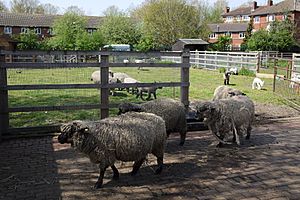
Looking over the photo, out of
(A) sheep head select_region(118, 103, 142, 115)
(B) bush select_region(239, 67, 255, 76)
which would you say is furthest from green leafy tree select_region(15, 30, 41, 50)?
(A) sheep head select_region(118, 103, 142, 115)

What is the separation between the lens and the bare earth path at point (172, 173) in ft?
16.0

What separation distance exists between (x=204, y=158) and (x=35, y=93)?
30.0 ft

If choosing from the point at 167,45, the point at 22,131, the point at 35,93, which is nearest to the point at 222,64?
the point at 35,93

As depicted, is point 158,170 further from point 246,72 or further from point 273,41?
point 273,41

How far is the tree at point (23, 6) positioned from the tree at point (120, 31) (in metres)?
31.0

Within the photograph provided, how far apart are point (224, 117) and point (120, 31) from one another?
5564 cm

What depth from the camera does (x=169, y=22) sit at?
5922cm

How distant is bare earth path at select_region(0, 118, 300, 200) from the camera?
4887 millimetres

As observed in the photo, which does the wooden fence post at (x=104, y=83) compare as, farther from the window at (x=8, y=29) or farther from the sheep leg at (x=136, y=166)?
the window at (x=8, y=29)

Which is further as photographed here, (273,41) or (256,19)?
(256,19)

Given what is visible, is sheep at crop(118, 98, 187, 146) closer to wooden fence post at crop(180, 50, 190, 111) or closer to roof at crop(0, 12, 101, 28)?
wooden fence post at crop(180, 50, 190, 111)

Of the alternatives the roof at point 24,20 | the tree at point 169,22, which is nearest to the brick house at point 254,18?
the tree at point 169,22

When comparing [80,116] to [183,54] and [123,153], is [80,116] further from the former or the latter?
[123,153]

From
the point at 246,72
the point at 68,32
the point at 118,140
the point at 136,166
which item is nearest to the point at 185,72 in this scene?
the point at 136,166
